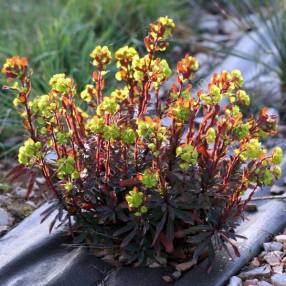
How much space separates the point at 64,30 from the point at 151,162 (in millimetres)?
2110

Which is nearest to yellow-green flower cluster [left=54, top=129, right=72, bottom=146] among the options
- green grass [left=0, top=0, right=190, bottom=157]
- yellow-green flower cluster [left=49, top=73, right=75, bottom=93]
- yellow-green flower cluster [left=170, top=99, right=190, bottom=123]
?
yellow-green flower cluster [left=49, top=73, right=75, bottom=93]

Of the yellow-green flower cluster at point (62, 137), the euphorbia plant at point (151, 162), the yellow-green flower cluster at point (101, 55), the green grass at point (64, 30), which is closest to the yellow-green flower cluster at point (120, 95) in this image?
the euphorbia plant at point (151, 162)

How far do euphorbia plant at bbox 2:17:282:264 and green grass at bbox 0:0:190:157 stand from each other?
4.00ft

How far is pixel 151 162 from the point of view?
7.29 ft

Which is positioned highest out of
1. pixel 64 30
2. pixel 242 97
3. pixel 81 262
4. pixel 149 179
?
pixel 64 30

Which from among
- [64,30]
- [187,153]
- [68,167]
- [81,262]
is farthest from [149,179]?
[64,30]

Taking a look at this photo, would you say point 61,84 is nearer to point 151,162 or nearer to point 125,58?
point 125,58

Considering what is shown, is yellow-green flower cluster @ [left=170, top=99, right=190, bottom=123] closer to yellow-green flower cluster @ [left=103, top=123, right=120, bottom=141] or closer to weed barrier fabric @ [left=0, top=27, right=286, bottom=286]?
yellow-green flower cluster @ [left=103, top=123, right=120, bottom=141]

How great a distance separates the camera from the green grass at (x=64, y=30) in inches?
148

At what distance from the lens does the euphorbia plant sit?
2068 mm

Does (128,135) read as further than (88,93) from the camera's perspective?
No

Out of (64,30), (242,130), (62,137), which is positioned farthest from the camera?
(64,30)

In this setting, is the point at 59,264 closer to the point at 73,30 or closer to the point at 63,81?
the point at 63,81

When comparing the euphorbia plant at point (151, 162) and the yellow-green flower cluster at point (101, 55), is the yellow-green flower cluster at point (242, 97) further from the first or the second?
the yellow-green flower cluster at point (101, 55)
